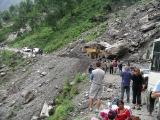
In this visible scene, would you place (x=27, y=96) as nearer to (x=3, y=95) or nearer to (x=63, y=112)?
(x=3, y=95)

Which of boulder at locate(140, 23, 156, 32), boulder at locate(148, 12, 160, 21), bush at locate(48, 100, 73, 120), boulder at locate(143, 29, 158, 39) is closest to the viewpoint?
bush at locate(48, 100, 73, 120)

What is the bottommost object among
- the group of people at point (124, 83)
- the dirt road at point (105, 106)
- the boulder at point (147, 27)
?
the dirt road at point (105, 106)

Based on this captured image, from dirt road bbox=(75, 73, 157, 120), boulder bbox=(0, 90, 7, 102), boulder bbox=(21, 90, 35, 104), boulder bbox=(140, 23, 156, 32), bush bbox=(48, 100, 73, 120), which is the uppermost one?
boulder bbox=(140, 23, 156, 32)

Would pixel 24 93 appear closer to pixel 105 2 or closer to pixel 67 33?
pixel 67 33

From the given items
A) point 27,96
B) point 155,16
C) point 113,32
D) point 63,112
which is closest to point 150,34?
point 155,16

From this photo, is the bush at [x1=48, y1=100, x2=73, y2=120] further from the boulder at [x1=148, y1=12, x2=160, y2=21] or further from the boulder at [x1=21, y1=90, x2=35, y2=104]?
the boulder at [x1=148, y1=12, x2=160, y2=21]

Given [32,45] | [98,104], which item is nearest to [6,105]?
[98,104]

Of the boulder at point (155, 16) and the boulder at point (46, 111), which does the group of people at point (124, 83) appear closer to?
the boulder at point (46, 111)

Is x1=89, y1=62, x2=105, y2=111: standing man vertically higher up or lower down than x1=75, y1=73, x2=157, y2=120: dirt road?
higher up

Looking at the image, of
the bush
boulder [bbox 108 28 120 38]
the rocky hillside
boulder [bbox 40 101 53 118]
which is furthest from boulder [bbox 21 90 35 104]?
boulder [bbox 108 28 120 38]

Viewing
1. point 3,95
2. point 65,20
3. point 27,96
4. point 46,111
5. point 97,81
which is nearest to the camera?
point 97,81

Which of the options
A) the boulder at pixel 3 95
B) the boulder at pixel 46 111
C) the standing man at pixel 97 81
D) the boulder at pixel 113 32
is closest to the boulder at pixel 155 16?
the boulder at pixel 113 32

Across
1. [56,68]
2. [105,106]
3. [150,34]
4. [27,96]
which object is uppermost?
[150,34]

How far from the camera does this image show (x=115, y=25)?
6378 centimetres
